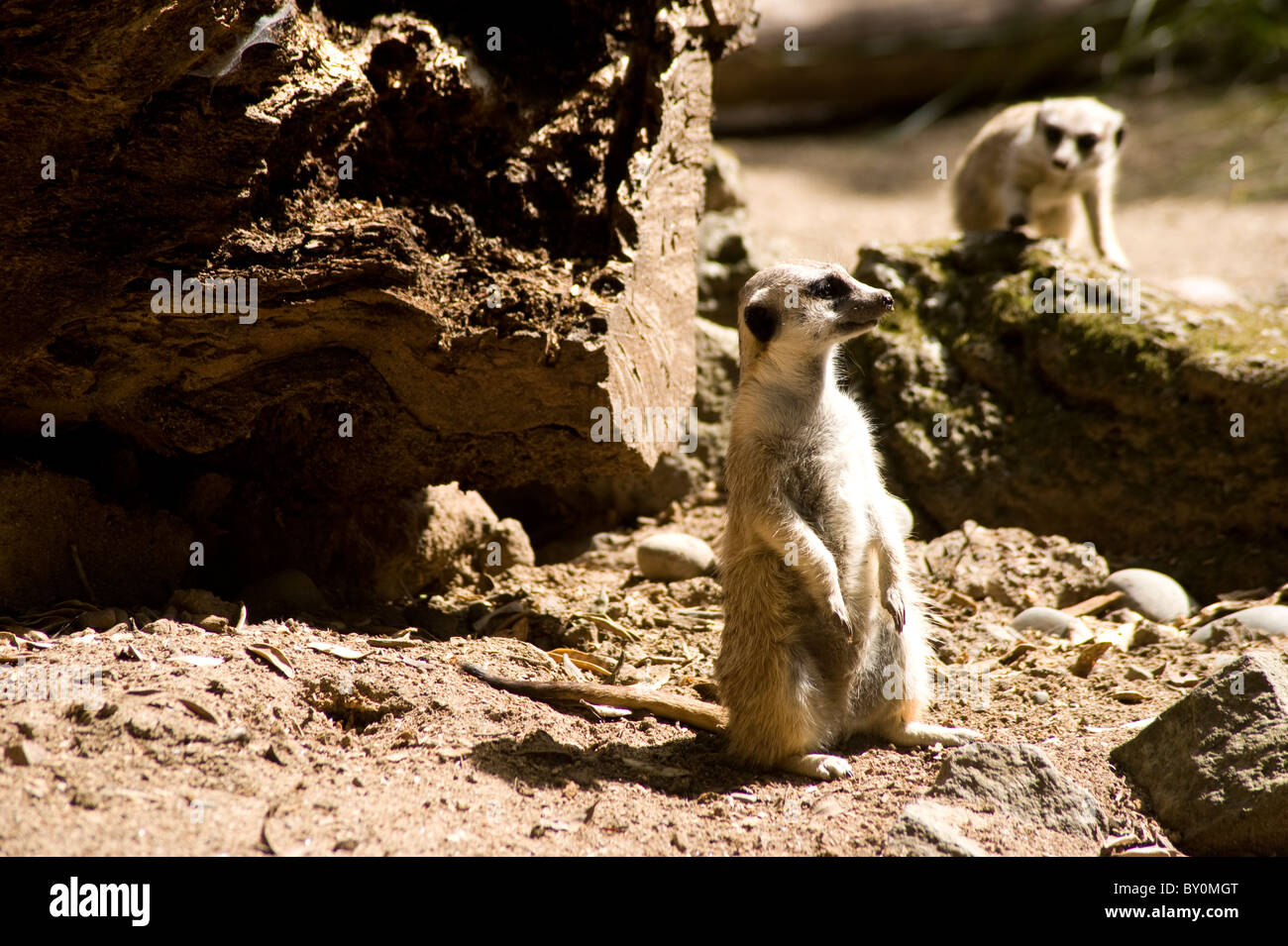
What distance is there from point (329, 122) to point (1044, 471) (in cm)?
284

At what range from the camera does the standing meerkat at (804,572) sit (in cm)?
286

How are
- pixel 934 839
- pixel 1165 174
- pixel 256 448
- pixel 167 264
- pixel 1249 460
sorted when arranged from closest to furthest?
pixel 934 839 → pixel 167 264 → pixel 256 448 → pixel 1249 460 → pixel 1165 174

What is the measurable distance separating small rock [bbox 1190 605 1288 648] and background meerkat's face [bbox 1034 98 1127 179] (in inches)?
105

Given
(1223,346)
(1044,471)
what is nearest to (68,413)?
(1044,471)

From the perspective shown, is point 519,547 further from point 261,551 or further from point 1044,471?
point 1044,471

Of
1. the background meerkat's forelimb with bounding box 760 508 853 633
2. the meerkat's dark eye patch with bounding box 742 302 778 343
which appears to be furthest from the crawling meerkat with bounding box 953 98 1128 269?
the background meerkat's forelimb with bounding box 760 508 853 633

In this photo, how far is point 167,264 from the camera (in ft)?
8.91

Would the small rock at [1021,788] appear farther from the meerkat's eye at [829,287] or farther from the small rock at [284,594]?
the small rock at [284,594]

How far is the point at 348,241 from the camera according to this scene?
2861 millimetres

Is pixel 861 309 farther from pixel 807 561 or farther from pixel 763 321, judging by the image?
pixel 807 561

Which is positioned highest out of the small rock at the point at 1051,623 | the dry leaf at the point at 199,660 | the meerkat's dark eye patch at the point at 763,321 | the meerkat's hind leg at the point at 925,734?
the meerkat's dark eye patch at the point at 763,321

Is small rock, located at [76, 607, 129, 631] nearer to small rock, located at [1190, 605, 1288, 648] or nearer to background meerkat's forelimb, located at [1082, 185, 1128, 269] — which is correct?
small rock, located at [1190, 605, 1288, 648]

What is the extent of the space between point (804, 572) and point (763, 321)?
0.68 meters

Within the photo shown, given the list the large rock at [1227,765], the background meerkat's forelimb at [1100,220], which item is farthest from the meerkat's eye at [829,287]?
the background meerkat's forelimb at [1100,220]
